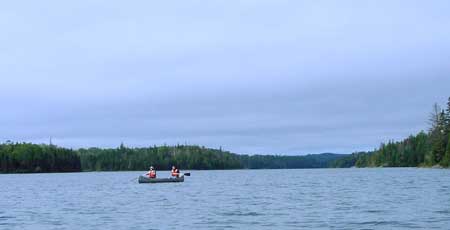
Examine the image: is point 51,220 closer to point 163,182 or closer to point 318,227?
point 318,227

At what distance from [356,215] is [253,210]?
8.33 meters

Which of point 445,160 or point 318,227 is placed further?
point 445,160

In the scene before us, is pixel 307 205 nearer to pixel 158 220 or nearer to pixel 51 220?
pixel 158 220

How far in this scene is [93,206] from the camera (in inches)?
2270

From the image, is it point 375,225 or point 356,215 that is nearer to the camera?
point 375,225

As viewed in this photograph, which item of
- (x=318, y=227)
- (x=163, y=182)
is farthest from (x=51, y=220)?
(x=163, y=182)

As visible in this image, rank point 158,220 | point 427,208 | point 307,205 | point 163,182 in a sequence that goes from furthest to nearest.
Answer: point 163,182
point 307,205
point 427,208
point 158,220

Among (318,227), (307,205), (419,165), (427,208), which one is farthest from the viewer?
(419,165)

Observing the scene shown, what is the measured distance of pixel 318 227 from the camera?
39344mm

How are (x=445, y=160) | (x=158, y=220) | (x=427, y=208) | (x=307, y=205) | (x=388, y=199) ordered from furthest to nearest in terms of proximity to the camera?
(x=445, y=160), (x=388, y=199), (x=307, y=205), (x=427, y=208), (x=158, y=220)

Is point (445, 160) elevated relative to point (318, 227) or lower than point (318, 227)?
elevated

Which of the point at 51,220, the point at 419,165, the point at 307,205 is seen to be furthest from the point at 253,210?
the point at 419,165

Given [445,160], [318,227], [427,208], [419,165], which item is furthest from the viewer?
[419,165]

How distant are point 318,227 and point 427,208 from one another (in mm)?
13335
